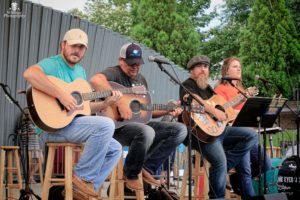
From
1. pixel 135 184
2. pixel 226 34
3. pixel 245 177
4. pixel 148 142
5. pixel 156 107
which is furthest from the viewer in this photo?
pixel 226 34

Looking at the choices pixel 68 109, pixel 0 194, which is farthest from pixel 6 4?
pixel 68 109

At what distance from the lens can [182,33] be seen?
91.7 feet

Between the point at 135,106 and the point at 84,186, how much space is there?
43.1 inches

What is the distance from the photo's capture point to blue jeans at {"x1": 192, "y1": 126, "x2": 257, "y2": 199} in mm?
6070

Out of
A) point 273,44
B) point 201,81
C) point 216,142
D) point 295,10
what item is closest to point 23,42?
point 201,81

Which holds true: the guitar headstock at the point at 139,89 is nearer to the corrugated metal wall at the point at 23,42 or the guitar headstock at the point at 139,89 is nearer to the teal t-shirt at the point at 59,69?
the teal t-shirt at the point at 59,69

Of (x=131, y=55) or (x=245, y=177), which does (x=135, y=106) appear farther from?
(x=245, y=177)

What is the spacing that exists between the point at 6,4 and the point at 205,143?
16.5 feet

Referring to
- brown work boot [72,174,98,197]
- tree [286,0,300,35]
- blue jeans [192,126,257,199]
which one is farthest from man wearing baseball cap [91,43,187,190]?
tree [286,0,300,35]

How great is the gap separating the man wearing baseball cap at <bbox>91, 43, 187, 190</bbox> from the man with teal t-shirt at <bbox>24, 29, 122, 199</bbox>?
0.88 feet

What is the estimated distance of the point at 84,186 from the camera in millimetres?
5016

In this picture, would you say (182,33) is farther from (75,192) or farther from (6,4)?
(75,192)

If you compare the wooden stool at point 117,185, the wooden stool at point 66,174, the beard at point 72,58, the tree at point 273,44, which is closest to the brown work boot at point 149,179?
the wooden stool at point 117,185

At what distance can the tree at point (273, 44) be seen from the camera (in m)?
25.6
